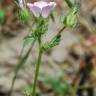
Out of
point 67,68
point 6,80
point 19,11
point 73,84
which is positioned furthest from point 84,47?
point 19,11

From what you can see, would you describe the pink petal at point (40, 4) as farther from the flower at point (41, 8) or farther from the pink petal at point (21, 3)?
the pink petal at point (21, 3)

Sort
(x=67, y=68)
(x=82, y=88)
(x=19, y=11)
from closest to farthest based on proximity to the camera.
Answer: (x=19, y=11)
(x=82, y=88)
(x=67, y=68)

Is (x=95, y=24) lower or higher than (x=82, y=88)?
higher

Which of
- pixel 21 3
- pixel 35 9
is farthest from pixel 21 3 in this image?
pixel 35 9

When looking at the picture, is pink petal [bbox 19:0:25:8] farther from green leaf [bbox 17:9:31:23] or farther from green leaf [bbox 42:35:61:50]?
green leaf [bbox 42:35:61:50]

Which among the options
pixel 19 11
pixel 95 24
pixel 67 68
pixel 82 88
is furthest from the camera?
pixel 95 24

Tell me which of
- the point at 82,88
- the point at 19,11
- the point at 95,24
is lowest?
the point at 82,88

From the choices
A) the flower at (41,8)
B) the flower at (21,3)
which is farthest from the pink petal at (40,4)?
the flower at (21,3)

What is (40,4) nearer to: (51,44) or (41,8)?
(41,8)

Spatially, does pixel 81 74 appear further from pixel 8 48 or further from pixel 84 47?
pixel 8 48
